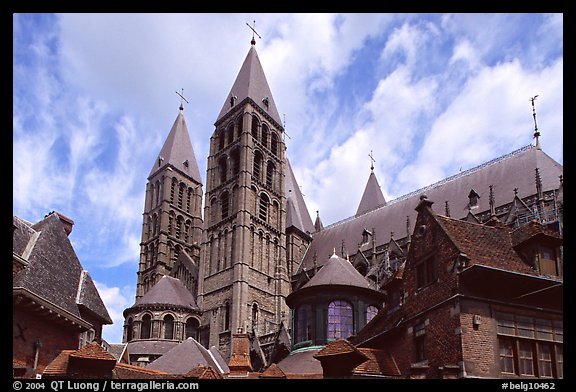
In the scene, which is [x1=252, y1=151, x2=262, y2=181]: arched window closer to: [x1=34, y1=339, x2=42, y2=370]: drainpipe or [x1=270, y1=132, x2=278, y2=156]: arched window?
[x1=270, y1=132, x2=278, y2=156]: arched window

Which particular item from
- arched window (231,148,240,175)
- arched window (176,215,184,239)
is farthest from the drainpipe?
arched window (176,215,184,239)

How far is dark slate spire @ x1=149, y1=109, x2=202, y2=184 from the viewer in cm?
6950

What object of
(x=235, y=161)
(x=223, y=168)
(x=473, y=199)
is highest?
(x=235, y=161)

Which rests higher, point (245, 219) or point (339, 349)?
point (245, 219)

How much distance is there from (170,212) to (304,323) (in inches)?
1703

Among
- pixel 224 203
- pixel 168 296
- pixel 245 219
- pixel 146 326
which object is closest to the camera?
pixel 146 326

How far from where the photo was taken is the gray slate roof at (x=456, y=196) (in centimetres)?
4244

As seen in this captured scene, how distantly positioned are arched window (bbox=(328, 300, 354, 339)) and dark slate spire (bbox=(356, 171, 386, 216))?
3479 cm

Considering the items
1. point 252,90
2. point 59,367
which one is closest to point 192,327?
point 252,90

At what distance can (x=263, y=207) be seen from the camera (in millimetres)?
55656

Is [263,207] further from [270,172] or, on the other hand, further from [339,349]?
[339,349]

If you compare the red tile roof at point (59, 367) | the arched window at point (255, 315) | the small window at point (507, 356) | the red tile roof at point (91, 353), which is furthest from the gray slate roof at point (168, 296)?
the small window at point (507, 356)

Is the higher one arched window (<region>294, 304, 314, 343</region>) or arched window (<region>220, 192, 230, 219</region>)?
arched window (<region>220, 192, 230, 219</region>)
